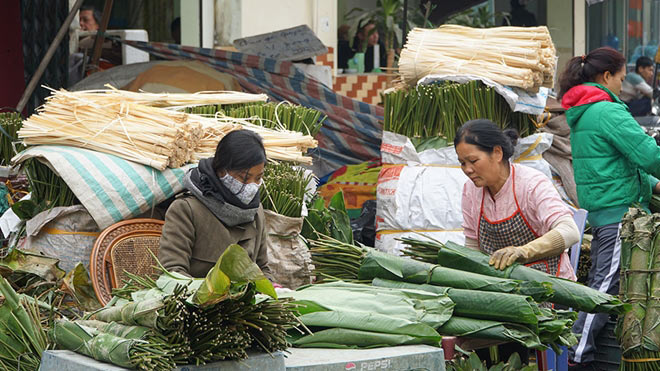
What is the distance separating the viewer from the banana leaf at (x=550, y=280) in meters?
3.87

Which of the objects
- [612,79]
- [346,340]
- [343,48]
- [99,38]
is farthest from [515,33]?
[343,48]

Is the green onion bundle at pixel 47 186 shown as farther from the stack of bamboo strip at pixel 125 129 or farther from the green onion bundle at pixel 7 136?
the green onion bundle at pixel 7 136

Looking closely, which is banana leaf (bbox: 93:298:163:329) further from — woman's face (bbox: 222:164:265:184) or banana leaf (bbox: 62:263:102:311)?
woman's face (bbox: 222:164:265:184)

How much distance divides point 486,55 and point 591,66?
708 millimetres

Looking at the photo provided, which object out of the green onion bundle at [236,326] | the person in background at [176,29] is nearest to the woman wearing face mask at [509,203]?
the green onion bundle at [236,326]

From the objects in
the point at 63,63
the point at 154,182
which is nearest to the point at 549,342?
the point at 154,182

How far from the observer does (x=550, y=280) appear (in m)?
3.93

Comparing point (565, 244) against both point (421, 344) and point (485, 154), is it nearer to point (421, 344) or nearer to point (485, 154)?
point (485, 154)

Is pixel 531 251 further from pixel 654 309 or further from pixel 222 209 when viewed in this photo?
pixel 222 209

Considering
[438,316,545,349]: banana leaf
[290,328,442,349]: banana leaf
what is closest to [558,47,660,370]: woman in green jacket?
[438,316,545,349]: banana leaf

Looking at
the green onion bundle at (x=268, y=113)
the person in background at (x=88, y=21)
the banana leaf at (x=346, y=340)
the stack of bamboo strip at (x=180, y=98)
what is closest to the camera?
the banana leaf at (x=346, y=340)

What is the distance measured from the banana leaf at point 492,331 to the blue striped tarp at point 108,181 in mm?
1652

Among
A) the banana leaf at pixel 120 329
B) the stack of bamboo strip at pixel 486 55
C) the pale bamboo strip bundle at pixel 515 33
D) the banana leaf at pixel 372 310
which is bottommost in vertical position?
the banana leaf at pixel 372 310

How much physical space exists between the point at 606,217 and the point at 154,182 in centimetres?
302
